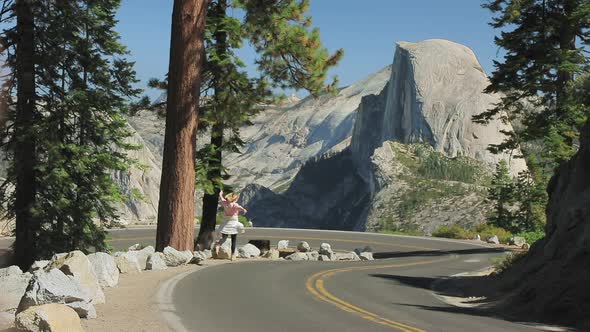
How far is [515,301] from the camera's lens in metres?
13.8

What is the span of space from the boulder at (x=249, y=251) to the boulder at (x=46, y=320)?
52.5 ft

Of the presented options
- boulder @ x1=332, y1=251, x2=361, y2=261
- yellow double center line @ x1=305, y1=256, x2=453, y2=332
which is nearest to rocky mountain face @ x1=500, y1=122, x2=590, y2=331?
yellow double center line @ x1=305, y1=256, x2=453, y2=332

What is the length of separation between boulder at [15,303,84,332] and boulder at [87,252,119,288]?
5.06 meters

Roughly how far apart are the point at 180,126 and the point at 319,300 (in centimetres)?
820

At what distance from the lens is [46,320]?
782 cm

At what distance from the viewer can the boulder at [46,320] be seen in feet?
25.7

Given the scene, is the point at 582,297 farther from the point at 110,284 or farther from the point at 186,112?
the point at 186,112

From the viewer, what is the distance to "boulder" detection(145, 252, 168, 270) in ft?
55.9

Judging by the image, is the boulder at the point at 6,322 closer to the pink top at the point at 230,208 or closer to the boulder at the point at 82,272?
the boulder at the point at 82,272

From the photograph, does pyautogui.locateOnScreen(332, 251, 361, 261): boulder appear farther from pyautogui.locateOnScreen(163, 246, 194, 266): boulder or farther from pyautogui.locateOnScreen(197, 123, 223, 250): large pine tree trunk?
pyautogui.locateOnScreen(163, 246, 194, 266): boulder

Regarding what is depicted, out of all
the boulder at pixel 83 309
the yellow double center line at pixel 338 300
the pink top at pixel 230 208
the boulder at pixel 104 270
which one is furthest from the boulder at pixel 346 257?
the boulder at pixel 83 309

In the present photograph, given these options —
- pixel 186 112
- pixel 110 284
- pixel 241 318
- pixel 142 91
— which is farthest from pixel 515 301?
pixel 142 91

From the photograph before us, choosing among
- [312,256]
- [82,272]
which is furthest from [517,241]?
[82,272]

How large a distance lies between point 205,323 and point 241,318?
73cm
